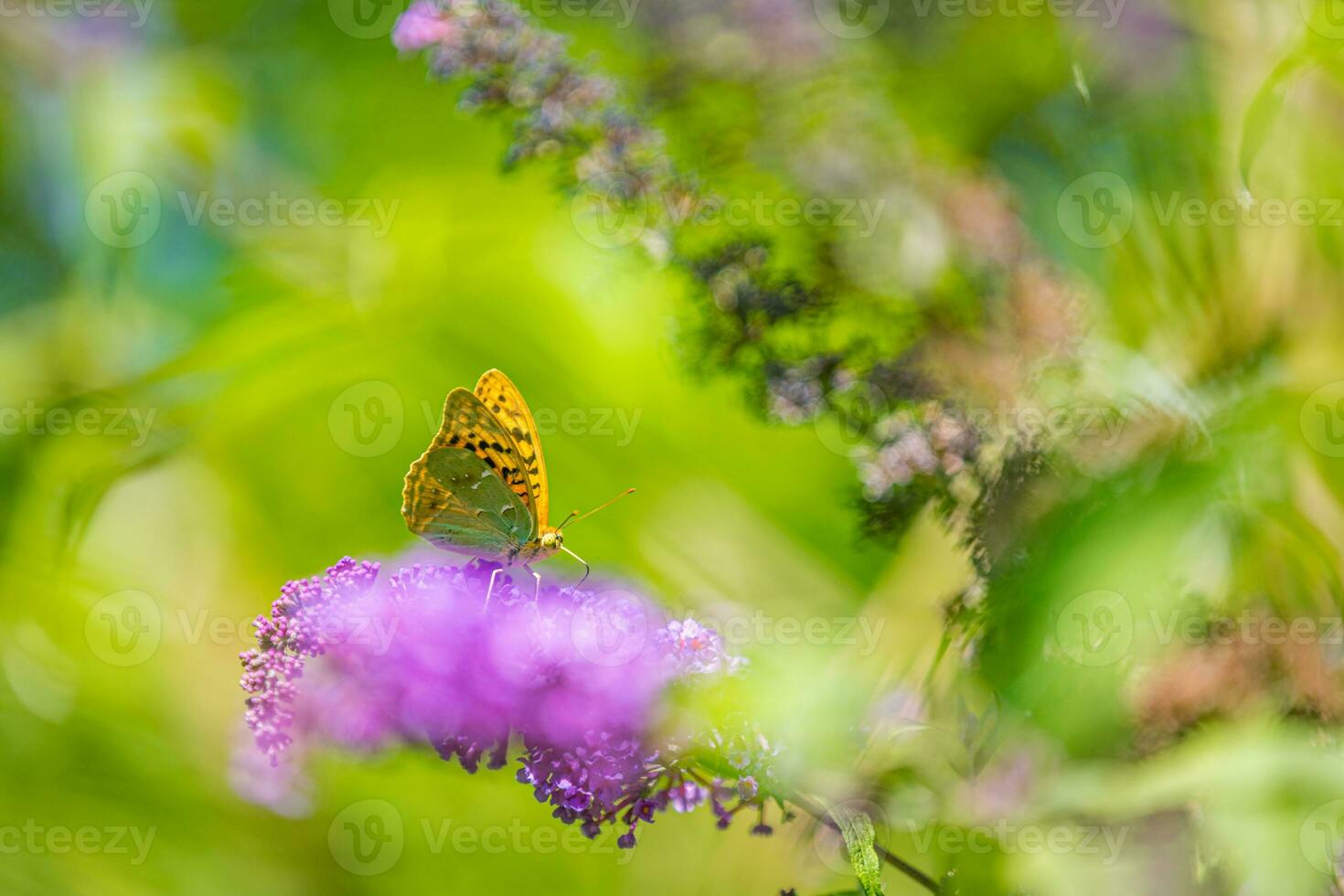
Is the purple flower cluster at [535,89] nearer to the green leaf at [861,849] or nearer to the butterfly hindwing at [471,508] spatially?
the butterfly hindwing at [471,508]

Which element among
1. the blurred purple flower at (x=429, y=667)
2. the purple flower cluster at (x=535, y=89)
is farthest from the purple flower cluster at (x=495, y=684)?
the purple flower cluster at (x=535, y=89)

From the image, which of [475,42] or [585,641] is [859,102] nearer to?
[475,42]

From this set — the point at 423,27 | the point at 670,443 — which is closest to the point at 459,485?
the point at 670,443

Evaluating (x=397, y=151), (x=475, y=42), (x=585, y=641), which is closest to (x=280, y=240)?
(x=397, y=151)

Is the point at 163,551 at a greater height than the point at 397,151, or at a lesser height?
lesser

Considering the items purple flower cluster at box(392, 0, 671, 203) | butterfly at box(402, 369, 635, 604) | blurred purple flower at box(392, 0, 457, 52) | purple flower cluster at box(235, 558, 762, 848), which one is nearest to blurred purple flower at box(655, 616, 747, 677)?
purple flower cluster at box(235, 558, 762, 848)

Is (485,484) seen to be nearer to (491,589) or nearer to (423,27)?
(491,589)

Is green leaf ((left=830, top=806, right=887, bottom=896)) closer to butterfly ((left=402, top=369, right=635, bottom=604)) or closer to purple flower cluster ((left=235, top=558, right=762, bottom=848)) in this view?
purple flower cluster ((left=235, top=558, right=762, bottom=848))
